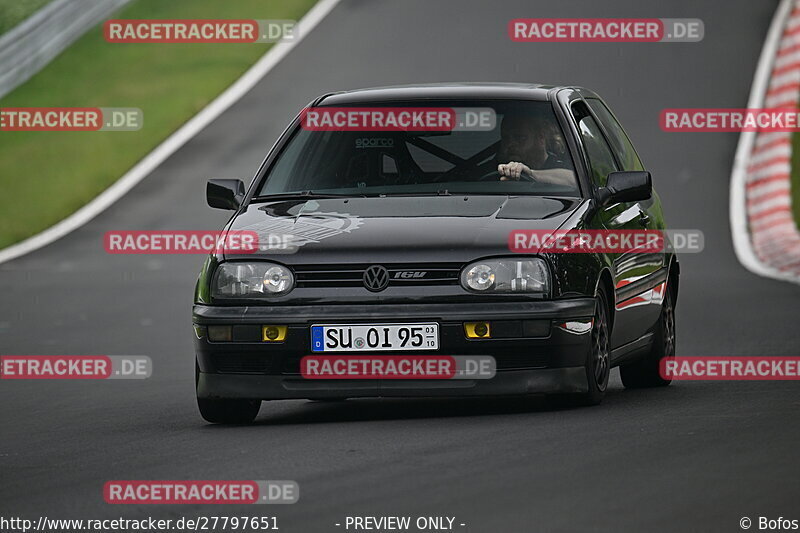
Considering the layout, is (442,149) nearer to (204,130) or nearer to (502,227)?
(502,227)

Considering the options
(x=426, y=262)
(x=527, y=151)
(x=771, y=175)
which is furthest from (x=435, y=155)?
(x=771, y=175)

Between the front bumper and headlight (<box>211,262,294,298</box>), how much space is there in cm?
9

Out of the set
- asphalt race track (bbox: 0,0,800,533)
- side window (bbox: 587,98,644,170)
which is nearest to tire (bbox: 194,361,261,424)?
asphalt race track (bbox: 0,0,800,533)

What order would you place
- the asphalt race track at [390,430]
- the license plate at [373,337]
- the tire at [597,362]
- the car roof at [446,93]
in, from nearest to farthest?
the asphalt race track at [390,430], the license plate at [373,337], the tire at [597,362], the car roof at [446,93]

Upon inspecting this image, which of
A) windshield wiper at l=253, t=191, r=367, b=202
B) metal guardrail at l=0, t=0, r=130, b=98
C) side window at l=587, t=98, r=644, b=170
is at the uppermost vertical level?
metal guardrail at l=0, t=0, r=130, b=98

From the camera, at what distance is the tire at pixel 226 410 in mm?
9008

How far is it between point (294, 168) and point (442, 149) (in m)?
0.82

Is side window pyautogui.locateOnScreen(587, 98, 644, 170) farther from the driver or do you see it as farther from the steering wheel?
the steering wheel

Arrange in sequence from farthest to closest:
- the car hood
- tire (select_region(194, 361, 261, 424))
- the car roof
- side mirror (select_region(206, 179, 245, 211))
→ the car roof
side mirror (select_region(206, 179, 245, 211))
tire (select_region(194, 361, 261, 424))
the car hood

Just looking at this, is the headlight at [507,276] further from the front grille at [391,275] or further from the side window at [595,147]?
the side window at [595,147]

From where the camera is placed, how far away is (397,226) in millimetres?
8742

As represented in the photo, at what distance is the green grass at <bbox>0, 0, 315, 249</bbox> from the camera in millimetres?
23172

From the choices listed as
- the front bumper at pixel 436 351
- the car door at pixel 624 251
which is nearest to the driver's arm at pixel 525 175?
the car door at pixel 624 251

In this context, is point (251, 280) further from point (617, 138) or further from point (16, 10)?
point (16, 10)
